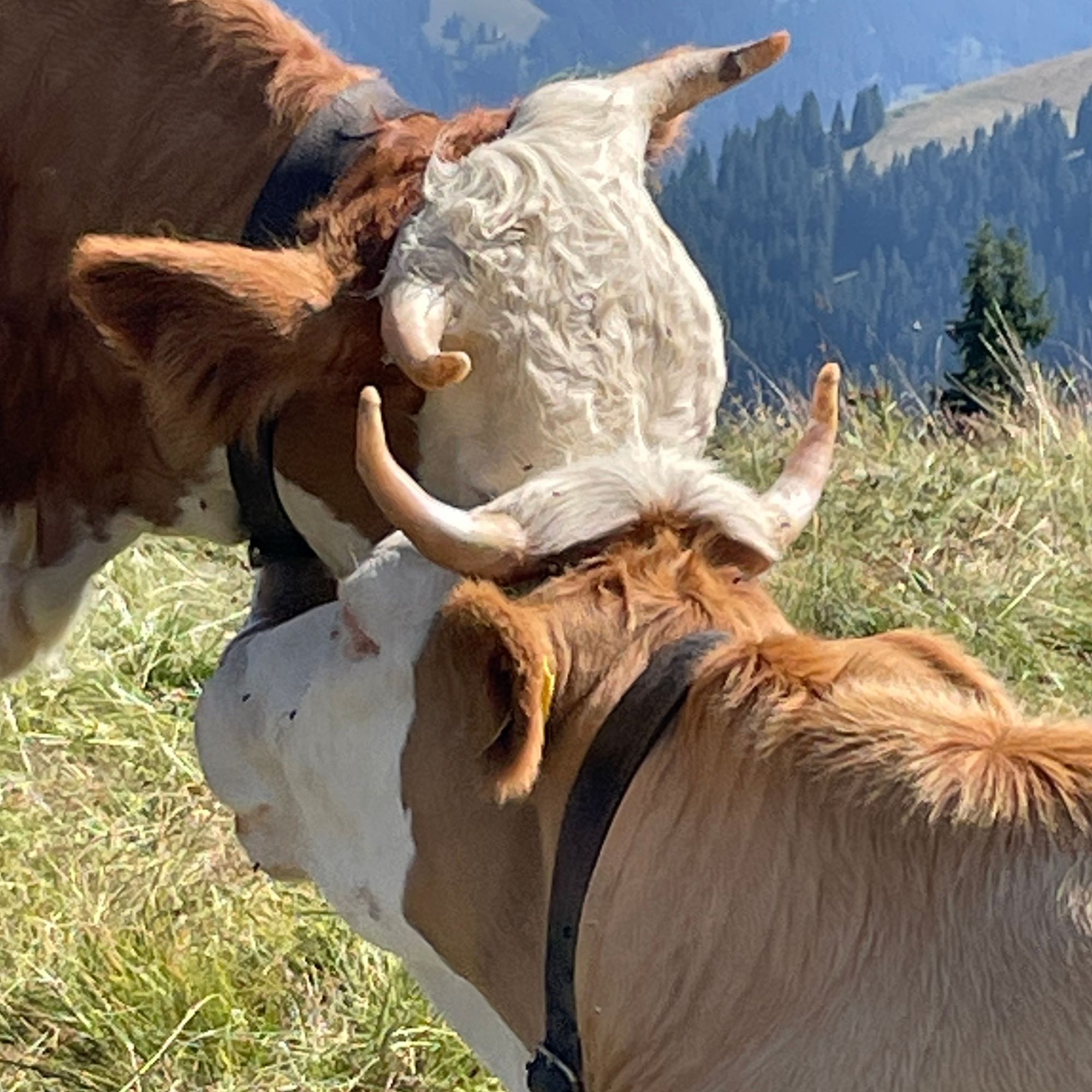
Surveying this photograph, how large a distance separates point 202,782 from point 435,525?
112 inches

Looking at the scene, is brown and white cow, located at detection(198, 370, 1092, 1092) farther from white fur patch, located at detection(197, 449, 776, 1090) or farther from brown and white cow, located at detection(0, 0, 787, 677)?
brown and white cow, located at detection(0, 0, 787, 677)

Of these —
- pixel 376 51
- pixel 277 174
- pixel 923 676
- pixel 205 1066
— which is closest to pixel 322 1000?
pixel 205 1066

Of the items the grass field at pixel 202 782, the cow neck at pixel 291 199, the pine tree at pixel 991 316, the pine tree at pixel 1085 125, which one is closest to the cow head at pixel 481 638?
the cow neck at pixel 291 199

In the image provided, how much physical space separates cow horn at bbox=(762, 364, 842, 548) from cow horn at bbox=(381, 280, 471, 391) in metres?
0.46

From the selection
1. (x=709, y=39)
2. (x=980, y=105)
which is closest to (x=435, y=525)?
(x=709, y=39)

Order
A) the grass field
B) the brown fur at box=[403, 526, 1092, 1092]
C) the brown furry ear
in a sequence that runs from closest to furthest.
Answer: the brown fur at box=[403, 526, 1092, 1092] → the brown furry ear → the grass field

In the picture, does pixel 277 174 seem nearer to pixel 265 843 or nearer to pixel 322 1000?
pixel 265 843

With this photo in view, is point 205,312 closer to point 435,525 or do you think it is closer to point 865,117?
point 435,525

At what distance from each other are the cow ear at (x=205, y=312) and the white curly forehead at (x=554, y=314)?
18 centimetres

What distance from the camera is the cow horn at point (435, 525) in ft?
6.97

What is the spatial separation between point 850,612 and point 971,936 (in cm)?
338

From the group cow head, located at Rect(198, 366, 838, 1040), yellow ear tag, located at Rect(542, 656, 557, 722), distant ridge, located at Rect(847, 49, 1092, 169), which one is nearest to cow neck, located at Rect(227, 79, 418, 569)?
cow head, located at Rect(198, 366, 838, 1040)

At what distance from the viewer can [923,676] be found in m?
2.15

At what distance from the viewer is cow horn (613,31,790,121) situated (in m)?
2.89
